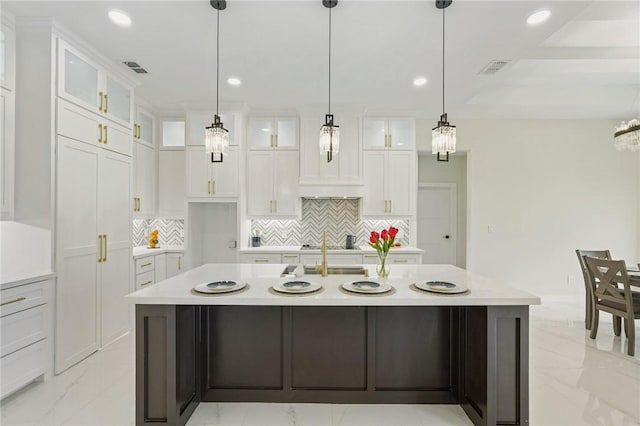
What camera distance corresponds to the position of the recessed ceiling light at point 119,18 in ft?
8.38

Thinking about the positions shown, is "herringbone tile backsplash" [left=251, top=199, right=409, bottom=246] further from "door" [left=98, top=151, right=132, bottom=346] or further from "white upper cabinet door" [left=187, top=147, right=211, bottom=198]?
"door" [left=98, top=151, right=132, bottom=346]

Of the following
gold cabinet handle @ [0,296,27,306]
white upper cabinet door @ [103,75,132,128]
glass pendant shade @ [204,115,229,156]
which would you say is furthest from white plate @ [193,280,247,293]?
white upper cabinet door @ [103,75,132,128]

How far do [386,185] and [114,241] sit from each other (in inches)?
143

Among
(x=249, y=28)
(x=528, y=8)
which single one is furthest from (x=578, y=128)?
(x=249, y=28)

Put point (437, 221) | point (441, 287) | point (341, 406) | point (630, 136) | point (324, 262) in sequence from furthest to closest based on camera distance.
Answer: point (437, 221) < point (630, 136) < point (324, 262) < point (341, 406) < point (441, 287)

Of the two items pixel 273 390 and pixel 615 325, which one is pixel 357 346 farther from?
pixel 615 325

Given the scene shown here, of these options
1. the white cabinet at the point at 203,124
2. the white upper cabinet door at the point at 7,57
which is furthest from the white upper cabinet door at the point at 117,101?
the white cabinet at the point at 203,124

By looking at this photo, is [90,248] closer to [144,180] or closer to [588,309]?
[144,180]

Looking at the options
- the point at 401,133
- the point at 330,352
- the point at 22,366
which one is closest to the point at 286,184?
the point at 401,133

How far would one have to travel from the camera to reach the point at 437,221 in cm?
600

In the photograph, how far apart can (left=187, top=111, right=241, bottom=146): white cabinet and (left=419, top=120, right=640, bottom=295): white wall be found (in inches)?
117

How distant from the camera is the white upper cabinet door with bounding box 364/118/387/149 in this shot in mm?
5141

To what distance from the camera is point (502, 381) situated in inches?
80.4

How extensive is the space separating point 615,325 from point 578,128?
334 centimetres
